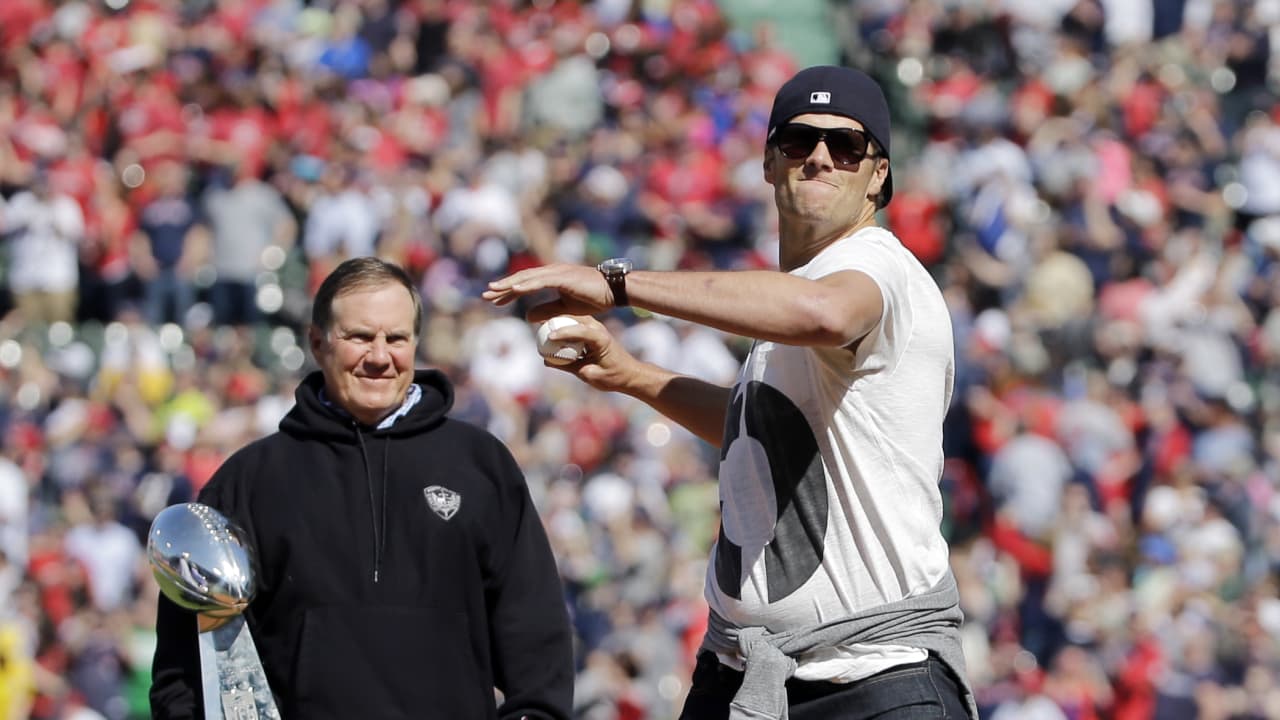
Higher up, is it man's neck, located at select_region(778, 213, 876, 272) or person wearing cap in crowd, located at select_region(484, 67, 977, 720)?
man's neck, located at select_region(778, 213, 876, 272)

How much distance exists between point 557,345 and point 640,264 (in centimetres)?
1090

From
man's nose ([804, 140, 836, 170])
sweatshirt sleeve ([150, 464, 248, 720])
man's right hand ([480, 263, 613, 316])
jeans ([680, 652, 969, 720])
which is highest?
man's nose ([804, 140, 836, 170])

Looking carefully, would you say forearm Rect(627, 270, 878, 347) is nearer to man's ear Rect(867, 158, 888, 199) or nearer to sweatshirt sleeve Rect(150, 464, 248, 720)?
man's ear Rect(867, 158, 888, 199)

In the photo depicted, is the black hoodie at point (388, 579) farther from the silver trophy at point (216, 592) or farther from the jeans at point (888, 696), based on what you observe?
the jeans at point (888, 696)

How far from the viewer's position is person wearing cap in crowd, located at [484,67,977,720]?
398 centimetres

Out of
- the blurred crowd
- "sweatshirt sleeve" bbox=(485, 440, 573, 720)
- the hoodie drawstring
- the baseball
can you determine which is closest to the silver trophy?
the hoodie drawstring

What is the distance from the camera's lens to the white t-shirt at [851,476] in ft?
13.1

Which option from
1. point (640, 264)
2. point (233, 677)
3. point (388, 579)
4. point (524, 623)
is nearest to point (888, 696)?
point (524, 623)

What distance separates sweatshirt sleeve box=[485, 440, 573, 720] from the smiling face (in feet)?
3.26

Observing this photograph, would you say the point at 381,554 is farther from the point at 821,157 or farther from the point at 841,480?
the point at 821,157

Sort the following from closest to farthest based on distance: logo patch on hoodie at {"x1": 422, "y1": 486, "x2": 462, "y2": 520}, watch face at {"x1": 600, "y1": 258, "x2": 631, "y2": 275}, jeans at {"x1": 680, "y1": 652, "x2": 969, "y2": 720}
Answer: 1. watch face at {"x1": 600, "y1": 258, "x2": 631, "y2": 275}
2. jeans at {"x1": 680, "y1": 652, "x2": 969, "y2": 720}
3. logo patch on hoodie at {"x1": 422, "y1": 486, "x2": 462, "y2": 520}

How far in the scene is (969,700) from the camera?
161 inches

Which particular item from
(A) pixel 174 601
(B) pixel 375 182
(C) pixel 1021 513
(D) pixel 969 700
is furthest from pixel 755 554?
(B) pixel 375 182

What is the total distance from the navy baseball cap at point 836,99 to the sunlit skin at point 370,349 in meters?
1.00
